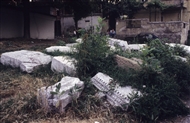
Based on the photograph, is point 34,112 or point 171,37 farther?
point 171,37

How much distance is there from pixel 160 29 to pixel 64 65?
1482 centimetres

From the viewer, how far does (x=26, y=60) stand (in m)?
5.91

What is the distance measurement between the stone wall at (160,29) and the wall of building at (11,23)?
885 cm

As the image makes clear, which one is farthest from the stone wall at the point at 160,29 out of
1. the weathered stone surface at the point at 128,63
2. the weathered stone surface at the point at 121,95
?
the weathered stone surface at the point at 121,95

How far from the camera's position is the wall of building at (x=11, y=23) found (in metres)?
13.7

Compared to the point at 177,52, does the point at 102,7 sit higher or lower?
higher

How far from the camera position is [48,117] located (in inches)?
151

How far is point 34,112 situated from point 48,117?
0.92 feet

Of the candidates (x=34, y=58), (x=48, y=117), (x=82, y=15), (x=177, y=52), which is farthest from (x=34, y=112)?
(x=82, y=15)

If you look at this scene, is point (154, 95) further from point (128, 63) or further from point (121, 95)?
point (128, 63)

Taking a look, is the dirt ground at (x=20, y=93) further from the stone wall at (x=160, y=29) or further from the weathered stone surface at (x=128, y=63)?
the stone wall at (x=160, y=29)

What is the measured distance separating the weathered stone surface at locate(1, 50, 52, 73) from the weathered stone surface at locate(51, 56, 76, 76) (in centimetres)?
55

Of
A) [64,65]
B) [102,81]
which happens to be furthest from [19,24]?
[102,81]

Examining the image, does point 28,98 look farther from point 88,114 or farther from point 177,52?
point 177,52
